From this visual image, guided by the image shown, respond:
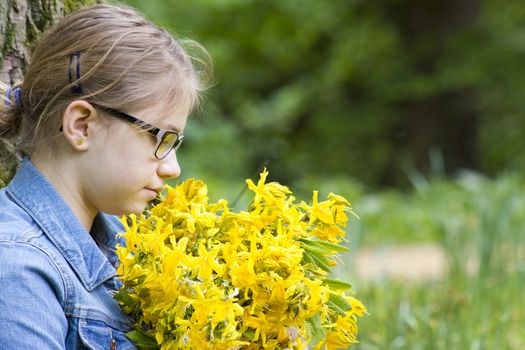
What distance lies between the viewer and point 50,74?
5.82ft

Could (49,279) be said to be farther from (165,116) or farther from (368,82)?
(368,82)

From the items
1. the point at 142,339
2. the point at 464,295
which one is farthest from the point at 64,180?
the point at 464,295

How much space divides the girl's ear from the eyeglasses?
0.02 m

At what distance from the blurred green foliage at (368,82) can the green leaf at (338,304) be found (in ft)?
27.4

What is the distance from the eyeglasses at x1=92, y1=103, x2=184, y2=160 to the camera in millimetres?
1735

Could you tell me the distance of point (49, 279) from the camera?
5.33ft

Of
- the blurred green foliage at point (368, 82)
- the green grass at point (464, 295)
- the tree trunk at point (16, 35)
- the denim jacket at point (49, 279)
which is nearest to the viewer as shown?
the denim jacket at point (49, 279)

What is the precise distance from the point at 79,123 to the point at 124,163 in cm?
13

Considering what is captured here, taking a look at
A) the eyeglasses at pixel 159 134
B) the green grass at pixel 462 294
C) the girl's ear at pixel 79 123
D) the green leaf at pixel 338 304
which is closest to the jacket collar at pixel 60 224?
the girl's ear at pixel 79 123

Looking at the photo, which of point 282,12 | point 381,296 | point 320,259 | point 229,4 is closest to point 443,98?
point 282,12

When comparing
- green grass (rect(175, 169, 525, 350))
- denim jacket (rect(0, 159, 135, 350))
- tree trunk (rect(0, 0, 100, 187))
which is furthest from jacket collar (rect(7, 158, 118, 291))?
green grass (rect(175, 169, 525, 350))

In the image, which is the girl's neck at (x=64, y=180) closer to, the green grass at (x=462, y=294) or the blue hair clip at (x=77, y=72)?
the blue hair clip at (x=77, y=72)

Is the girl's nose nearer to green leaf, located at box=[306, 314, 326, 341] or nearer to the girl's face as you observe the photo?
the girl's face

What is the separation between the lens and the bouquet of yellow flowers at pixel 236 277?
157 centimetres
